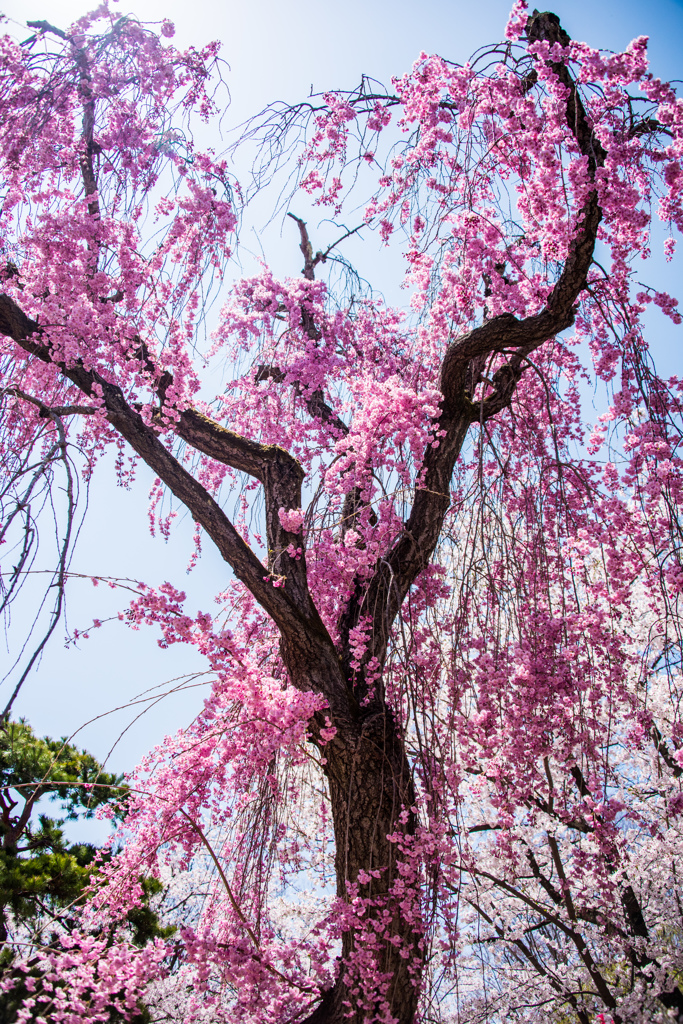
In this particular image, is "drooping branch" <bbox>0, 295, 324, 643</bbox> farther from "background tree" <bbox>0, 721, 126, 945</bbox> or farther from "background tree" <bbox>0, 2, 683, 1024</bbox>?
"background tree" <bbox>0, 721, 126, 945</bbox>

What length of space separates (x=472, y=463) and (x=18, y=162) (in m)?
2.46

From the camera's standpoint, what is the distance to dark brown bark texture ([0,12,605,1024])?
8.04 feet

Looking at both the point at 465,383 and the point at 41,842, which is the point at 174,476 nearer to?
the point at 465,383

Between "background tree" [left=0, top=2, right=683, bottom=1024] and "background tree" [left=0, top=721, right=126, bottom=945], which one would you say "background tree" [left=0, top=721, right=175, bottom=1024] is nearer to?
"background tree" [left=0, top=721, right=126, bottom=945]

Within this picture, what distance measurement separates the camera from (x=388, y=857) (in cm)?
244

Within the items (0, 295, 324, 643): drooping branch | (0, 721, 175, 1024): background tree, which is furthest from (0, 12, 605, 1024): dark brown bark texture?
(0, 721, 175, 1024): background tree

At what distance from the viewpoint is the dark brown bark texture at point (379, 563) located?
2451 millimetres

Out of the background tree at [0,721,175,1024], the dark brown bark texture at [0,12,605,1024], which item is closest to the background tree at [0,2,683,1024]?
the dark brown bark texture at [0,12,605,1024]

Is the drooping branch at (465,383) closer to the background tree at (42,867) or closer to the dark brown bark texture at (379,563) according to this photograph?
the dark brown bark texture at (379,563)

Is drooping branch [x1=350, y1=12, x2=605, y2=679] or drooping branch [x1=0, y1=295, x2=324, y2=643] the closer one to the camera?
drooping branch [x1=350, y1=12, x2=605, y2=679]

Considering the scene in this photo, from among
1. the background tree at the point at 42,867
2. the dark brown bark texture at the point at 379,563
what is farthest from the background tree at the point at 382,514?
the background tree at the point at 42,867

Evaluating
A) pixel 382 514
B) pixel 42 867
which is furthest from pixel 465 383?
pixel 42 867

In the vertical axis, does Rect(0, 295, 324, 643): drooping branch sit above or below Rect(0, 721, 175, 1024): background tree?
above

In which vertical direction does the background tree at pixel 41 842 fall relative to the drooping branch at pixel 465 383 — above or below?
below
